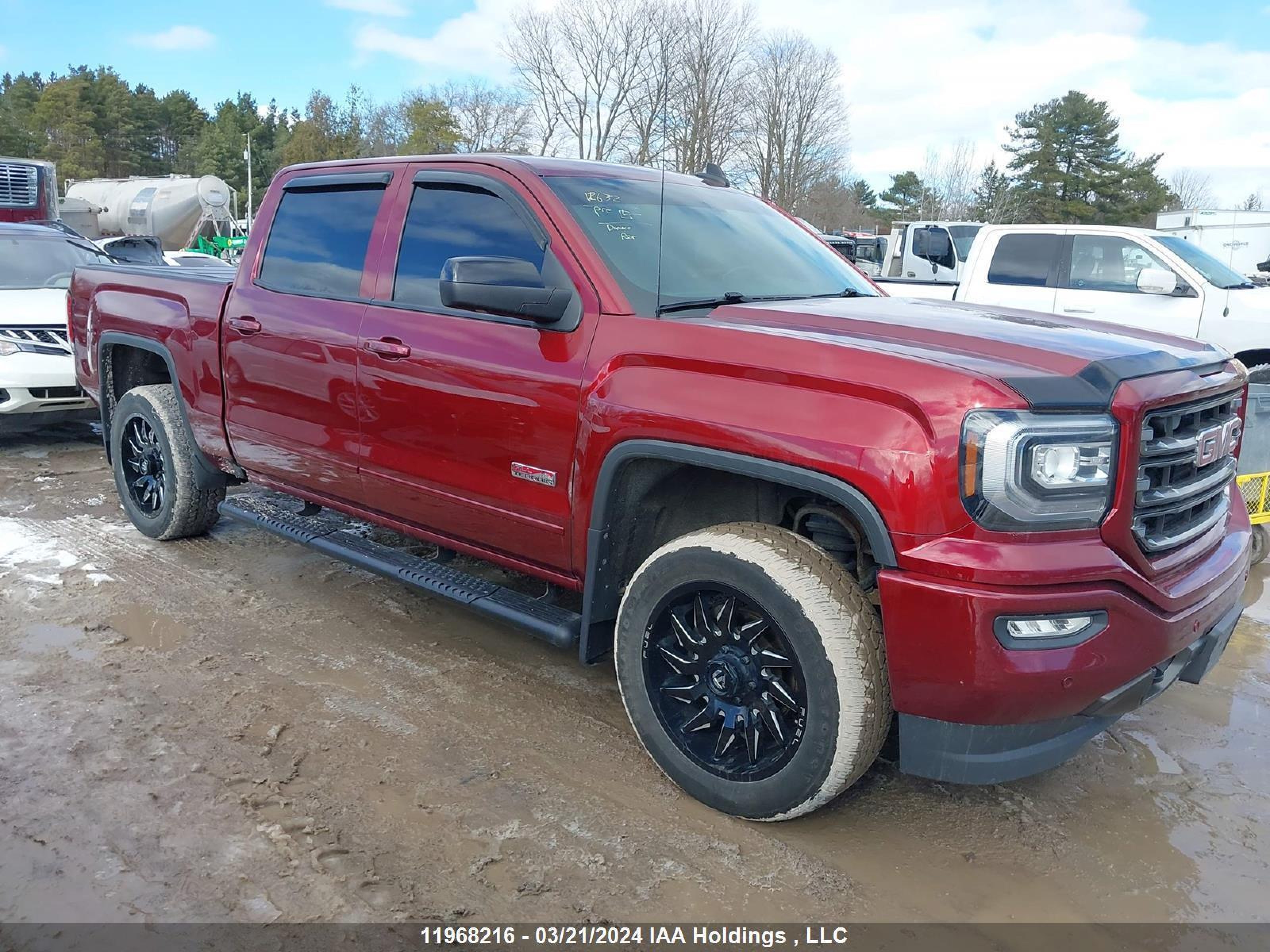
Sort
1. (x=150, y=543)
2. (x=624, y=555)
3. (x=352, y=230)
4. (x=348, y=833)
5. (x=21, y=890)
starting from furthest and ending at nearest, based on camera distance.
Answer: (x=150, y=543) → (x=352, y=230) → (x=624, y=555) → (x=348, y=833) → (x=21, y=890)

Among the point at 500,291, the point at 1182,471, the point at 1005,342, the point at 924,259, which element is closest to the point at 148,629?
the point at 500,291

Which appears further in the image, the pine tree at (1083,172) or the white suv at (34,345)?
the pine tree at (1083,172)

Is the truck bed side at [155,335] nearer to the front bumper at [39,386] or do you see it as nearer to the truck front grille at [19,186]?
the front bumper at [39,386]

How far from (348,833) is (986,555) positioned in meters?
1.92

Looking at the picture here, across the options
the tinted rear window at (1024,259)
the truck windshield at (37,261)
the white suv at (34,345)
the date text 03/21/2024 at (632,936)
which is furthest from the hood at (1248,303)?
the truck windshield at (37,261)

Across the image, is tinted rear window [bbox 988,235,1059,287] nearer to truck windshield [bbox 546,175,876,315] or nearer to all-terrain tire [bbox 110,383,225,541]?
truck windshield [bbox 546,175,876,315]

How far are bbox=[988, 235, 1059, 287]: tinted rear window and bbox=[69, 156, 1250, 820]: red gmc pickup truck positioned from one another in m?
5.79

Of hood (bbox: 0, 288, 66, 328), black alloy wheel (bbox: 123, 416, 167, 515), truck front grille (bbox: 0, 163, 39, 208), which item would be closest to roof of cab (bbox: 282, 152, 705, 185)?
black alloy wheel (bbox: 123, 416, 167, 515)

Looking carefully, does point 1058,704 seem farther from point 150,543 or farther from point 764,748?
point 150,543

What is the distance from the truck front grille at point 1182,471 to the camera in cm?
255

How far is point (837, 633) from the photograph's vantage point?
8.52 ft

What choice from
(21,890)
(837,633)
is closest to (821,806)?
(837,633)

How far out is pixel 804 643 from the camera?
264 cm

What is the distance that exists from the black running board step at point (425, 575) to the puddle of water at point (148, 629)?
576mm
